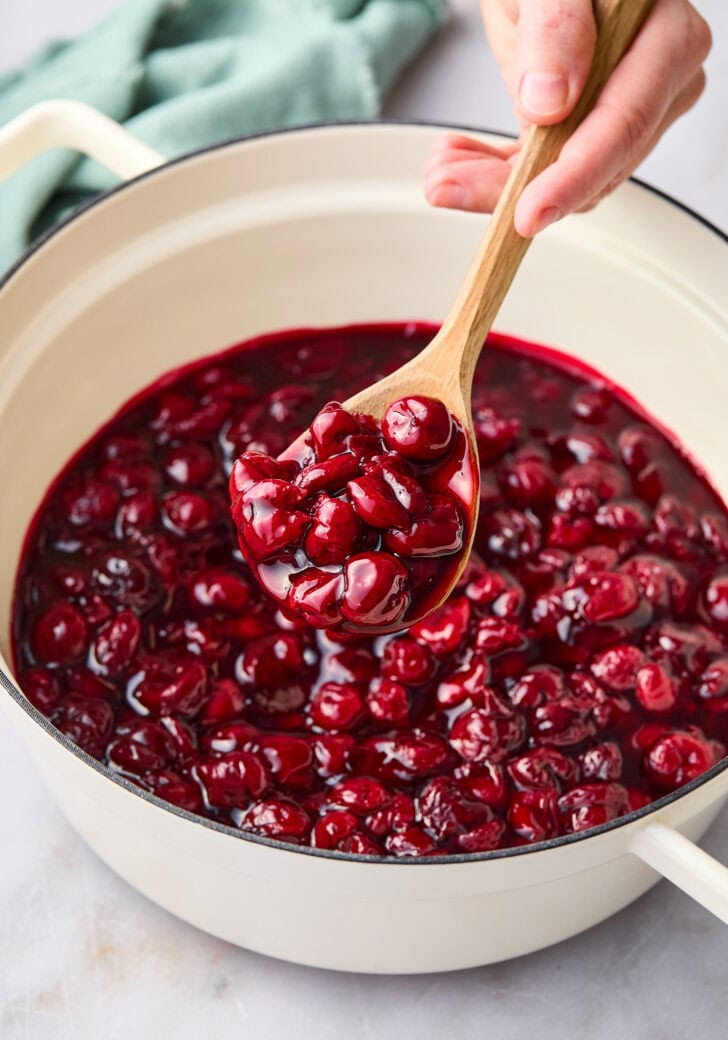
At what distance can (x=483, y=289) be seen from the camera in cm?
184

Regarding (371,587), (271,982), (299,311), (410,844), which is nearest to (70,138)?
(299,311)

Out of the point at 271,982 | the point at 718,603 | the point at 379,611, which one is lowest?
the point at 271,982

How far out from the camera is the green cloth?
2607 mm

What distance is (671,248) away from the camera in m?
2.22

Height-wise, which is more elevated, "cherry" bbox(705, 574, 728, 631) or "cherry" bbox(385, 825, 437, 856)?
"cherry" bbox(385, 825, 437, 856)

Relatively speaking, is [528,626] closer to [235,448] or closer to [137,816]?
[235,448]

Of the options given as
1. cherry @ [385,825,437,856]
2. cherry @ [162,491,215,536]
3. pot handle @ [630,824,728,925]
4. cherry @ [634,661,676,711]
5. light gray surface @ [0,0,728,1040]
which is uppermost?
pot handle @ [630,824,728,925]

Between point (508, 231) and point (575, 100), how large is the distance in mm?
215

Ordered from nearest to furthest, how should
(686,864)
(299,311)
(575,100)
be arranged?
(686,864), (575,100), (299,311)

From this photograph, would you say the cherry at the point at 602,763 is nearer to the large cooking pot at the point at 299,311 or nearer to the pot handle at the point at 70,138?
the large cooking pot at the point at 299,311

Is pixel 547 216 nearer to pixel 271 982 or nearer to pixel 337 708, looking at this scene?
pixel 337 708

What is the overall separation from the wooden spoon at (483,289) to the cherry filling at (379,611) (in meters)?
0.10

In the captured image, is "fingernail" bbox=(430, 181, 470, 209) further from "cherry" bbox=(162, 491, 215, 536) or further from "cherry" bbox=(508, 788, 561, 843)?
"cherry" bbox=(508, 788, 561, 843)

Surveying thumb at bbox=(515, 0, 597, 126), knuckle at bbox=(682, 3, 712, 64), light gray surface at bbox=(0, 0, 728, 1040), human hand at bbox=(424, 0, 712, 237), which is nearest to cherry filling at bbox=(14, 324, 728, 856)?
light gray surface at bbox=(0, 0, 728, 1040)
